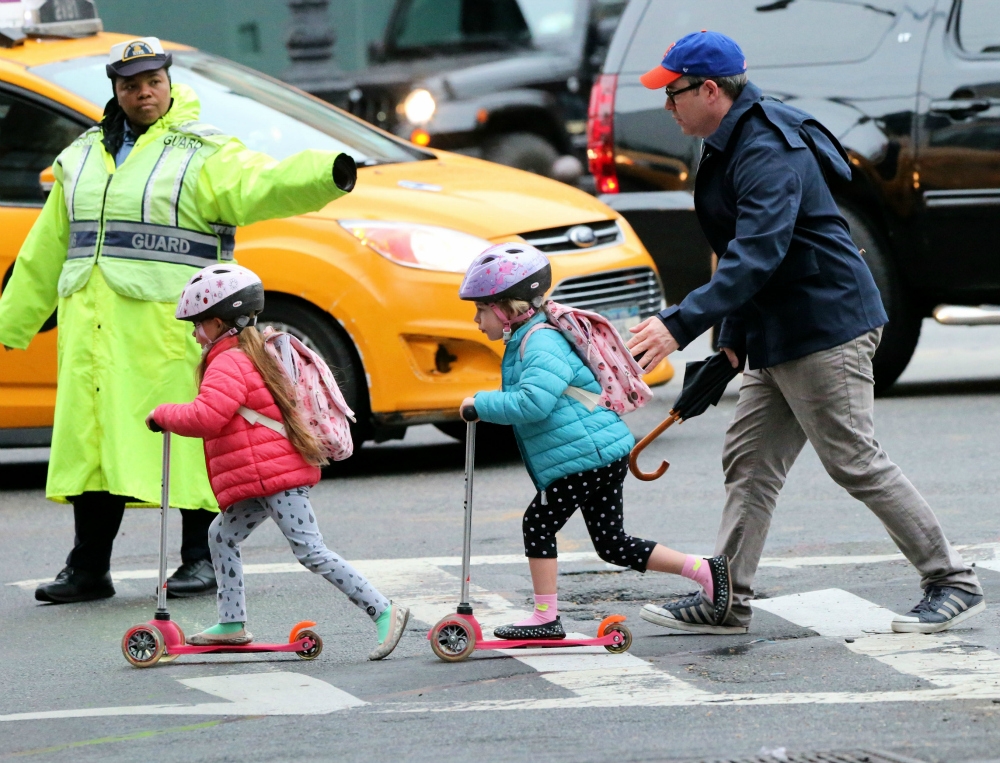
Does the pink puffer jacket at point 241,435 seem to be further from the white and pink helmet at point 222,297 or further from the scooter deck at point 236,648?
the scooter deck at point 236,648

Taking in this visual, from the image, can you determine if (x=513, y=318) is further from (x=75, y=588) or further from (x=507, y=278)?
(x=75, y=588)

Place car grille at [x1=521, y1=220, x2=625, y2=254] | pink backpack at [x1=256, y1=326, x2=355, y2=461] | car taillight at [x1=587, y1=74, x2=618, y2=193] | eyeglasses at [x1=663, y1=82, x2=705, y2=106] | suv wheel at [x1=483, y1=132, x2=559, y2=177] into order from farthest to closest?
suv wheel at [x1=483, y1=132, x2=559, y2=177] < car taillight at [x1=587, y1=74, x2=618, y2=193] < car grille at [x1=521, y1=220, x2=625, y2=254] < pink backpack at [x1=256, y1=326, x2=355, y2=461] < eyeglasses at [x1=663, y1=82, x2=705, y2=106]

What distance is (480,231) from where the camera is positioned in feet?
27.2

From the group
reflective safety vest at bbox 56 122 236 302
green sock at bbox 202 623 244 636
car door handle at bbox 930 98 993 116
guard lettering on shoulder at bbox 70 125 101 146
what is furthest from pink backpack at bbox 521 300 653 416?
car door handle at bbox 930 98 993 116

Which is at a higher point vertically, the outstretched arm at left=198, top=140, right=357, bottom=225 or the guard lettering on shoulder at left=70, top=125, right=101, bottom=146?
the guard lettering on shoulder at left=70, top=125, right=101, bottom=146

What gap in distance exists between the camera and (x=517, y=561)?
6723mm

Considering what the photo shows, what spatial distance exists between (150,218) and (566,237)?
2775 millimetres

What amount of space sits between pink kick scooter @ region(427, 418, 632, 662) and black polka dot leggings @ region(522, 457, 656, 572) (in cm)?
19

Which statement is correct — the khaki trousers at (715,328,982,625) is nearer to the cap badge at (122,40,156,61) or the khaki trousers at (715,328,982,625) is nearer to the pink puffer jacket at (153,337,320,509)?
the pink puffer jacket at (153,337,320,509)

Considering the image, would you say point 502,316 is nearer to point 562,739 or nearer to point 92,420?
point 562,739

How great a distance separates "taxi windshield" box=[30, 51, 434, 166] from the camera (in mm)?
8422

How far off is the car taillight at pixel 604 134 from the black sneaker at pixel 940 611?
5.11 m

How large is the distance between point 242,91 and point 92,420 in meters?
3.09

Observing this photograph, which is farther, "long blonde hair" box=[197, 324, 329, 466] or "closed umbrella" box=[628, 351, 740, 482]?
"closed umbrella" box=[628, 351, 740, 482]
